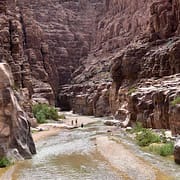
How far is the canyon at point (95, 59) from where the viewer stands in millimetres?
42688

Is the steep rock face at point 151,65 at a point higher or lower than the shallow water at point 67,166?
higher

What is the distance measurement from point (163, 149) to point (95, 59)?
326 ft

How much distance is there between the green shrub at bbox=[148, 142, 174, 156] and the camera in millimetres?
27016

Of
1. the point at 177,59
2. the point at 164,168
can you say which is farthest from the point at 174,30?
the point at 164,168

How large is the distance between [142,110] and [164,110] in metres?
6.72

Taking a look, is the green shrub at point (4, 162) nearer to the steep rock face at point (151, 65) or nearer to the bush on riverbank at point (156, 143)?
the bush on riverbank at point (156, 143)

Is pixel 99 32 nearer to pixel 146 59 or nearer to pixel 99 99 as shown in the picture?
pixel 99 99

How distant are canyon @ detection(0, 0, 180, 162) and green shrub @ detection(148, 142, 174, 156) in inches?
131

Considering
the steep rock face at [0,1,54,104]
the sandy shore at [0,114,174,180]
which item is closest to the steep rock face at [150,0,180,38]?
the steep rock face at [0,1,54,104]

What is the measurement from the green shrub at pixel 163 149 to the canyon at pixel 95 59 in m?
3.33

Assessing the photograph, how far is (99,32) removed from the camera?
138m

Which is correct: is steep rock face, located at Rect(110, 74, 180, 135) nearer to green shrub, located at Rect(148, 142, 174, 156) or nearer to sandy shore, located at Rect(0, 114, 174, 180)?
green shrub, located at Rect(148, 142, 174, 156)

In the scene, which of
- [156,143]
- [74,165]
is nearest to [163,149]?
[156,143]

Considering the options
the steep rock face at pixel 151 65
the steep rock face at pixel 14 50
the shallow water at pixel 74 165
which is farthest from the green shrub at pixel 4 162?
the steep rock face at pixel 14 50
